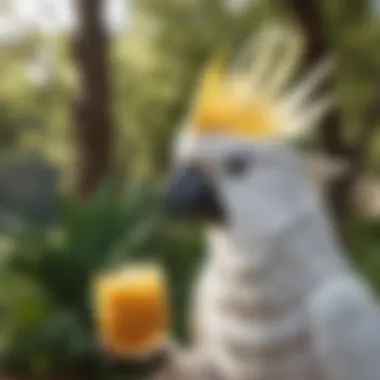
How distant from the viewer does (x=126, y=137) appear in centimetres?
127

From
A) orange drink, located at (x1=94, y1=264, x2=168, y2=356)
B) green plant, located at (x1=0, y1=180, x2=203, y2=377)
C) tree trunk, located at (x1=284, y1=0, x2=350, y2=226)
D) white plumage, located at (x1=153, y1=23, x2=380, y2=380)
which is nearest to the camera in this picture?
white plumage, located at (x1=153, y1=23, x2=380, y2=380)

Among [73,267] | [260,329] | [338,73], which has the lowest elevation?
[260,329]

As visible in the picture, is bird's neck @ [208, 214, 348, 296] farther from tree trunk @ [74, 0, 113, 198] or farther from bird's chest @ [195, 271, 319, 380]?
tree trunk @ [74, 0, 113, 198]

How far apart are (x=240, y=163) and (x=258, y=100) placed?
0.25 ft

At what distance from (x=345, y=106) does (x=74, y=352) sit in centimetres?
55

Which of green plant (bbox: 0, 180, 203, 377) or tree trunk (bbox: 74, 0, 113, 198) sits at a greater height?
tree trunk (bbox: 74, 0, 113, 198)

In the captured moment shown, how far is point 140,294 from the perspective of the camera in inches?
34.1

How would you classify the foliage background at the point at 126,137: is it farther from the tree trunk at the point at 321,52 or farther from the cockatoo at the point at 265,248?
the cockatoo at the point at 265,248

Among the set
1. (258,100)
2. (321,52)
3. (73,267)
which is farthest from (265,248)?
(321,52)

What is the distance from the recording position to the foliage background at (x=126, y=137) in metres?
1.05

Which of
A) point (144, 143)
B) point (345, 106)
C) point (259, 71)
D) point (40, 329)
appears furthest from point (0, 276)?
point (345, 106)

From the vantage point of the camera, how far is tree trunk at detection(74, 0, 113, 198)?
1.20 meters

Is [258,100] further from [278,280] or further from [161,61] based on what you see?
[161,61]

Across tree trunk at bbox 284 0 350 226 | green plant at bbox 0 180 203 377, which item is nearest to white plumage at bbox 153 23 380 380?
Result: green plant at bbox 0 180 203 377
